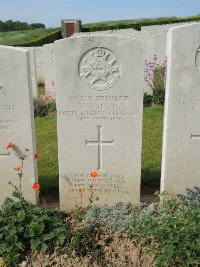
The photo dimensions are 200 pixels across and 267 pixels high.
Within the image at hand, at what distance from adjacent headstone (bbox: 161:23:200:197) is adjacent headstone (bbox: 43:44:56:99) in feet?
22.1

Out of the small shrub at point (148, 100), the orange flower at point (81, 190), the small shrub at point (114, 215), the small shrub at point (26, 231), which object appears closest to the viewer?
the small shrub at point (26, 231)

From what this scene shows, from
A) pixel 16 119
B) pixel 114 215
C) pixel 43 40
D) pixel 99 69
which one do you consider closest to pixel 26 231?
pixel 114 215

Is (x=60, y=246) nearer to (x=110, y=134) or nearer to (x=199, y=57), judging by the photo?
(x=110, y=134)

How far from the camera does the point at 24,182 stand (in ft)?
15.1

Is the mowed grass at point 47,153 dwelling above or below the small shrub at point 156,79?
below

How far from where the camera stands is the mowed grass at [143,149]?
5457 mm

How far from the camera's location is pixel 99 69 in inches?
164

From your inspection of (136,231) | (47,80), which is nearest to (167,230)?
(136,231)

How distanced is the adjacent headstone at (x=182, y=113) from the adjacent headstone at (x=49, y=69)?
6747 mm

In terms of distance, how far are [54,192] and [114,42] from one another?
2301 millimetres

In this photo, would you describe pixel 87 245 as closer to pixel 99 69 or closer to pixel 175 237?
pixel 175 237

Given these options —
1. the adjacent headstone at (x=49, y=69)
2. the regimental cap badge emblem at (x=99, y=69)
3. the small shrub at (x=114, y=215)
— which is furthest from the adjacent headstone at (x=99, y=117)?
the adjacent headstone at (x=49, y=69)

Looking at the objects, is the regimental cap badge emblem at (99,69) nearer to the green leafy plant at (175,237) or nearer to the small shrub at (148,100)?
the green leafy plant at (175,237)

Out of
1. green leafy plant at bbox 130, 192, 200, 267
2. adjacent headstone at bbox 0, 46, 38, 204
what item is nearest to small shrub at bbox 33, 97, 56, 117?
adjacent headstone at bbox 0, 46, 38, 204
